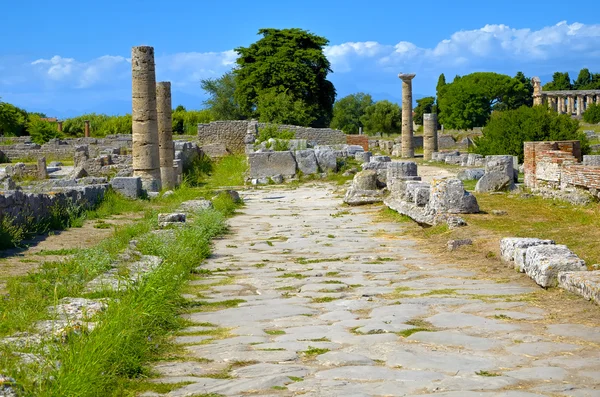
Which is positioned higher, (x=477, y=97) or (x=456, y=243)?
(x=477, y=97)

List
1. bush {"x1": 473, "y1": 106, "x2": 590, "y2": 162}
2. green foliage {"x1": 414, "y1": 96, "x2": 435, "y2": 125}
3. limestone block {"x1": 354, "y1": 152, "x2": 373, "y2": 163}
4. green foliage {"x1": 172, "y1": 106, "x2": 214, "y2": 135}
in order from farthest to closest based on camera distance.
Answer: green foliage {"x1": 414, "y1": 96, "x2": 435, "y2": 125} → green foliage {"x1": 172, "y1": 106, "x2": 214, "y2": 135} → limestone block {"x1": 354, "y1": 152, "x2": 373, "y2": 163} → bush {"x1": 473, "y1": 106, "x2": 590, "y2": 162}

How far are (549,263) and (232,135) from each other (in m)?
30.0

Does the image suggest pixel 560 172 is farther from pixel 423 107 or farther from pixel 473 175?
pixel 423 107

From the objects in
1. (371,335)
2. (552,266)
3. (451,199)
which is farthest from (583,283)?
(451,199)

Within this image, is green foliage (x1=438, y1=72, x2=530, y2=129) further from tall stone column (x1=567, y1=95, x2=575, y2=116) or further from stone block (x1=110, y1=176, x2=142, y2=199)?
stone block (x1=110, y1=176, x2=142, y2=199)

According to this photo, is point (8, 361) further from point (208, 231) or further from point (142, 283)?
point (208, 231)

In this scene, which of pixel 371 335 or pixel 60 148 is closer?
pixel 371 335

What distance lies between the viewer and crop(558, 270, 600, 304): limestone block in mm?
6973

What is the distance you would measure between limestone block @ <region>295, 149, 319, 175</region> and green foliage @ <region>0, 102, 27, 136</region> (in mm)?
33647

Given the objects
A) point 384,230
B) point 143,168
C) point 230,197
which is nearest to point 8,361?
point 384,230

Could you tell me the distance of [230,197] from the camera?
61.0 ft

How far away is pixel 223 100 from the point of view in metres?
60.5

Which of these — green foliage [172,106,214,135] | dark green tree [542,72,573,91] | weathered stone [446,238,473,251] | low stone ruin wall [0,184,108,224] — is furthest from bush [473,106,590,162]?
dark green tree [542,72,573,91]

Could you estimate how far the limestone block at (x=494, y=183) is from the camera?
1791cm
